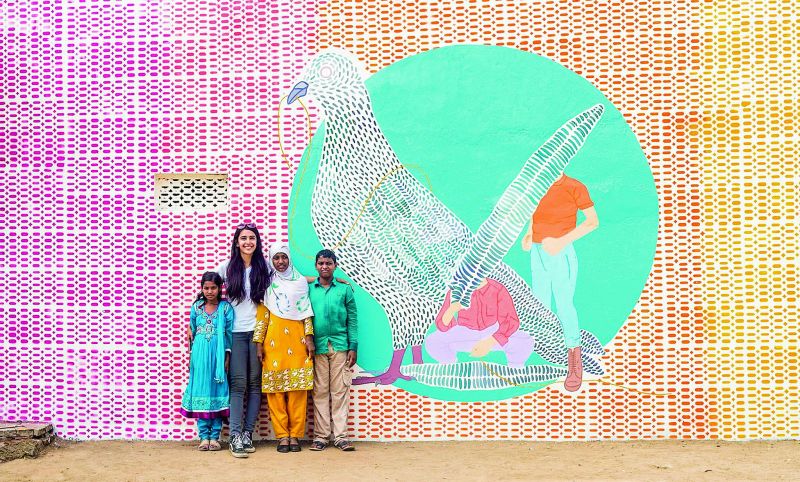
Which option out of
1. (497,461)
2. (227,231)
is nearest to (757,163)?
(497,461)

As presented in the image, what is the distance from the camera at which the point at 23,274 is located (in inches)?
239

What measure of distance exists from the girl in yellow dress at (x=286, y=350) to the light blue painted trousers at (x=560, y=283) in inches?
65.5

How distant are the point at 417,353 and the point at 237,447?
4.66 feet

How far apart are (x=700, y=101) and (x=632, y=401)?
222 centimetres

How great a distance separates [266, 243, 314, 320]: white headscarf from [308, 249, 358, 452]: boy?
7 cm

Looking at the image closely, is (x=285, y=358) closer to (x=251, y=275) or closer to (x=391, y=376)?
(x=251, y=275)

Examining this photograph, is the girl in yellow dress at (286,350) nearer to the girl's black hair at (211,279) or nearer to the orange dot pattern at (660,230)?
the girl's black hair at (211,279)

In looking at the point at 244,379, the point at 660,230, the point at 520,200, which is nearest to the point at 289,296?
the point at 244,379

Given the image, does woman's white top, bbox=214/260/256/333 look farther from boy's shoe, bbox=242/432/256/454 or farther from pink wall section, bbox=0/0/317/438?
boy's shoe, bbox=242/432/256/454

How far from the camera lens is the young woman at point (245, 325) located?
223 inches

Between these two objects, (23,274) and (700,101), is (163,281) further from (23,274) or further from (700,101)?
(700,101)

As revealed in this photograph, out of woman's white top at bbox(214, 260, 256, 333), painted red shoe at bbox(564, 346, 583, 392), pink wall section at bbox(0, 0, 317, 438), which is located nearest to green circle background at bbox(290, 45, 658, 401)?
painted red shoe at bbox(564, 346, 583, 392)

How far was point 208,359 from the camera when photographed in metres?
5.67

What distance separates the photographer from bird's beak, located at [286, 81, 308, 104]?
→ 5.99 m
